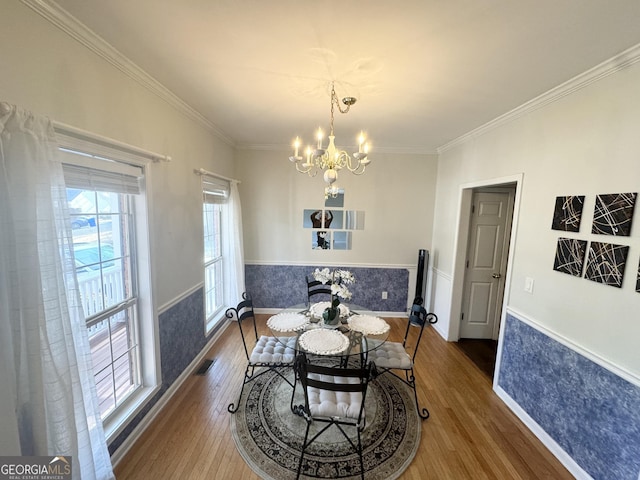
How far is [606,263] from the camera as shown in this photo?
5.28ft

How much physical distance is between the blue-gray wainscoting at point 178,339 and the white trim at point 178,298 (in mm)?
21

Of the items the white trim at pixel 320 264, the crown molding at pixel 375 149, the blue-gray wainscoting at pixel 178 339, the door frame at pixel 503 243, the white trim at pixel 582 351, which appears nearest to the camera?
the white trim at pixel 582 351

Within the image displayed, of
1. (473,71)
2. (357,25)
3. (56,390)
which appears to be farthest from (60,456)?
(473,71)

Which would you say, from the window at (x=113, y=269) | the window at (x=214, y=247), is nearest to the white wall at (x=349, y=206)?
the window at (x=214, y=247)

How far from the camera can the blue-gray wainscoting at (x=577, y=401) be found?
150 centimetres

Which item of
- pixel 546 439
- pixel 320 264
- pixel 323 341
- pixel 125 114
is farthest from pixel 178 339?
pixel 546 439

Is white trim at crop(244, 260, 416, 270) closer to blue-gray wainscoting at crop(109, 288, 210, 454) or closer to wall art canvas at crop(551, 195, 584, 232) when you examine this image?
blue-gray wainscoting at crop(109, 288, 210, 454)

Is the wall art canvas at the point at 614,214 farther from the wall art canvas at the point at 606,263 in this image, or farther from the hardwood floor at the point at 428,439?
the hardwood floor at the point at 428,439

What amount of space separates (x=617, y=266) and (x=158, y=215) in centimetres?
325

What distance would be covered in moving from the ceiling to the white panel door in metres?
1.33

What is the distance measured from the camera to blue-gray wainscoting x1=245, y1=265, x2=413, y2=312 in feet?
13.9

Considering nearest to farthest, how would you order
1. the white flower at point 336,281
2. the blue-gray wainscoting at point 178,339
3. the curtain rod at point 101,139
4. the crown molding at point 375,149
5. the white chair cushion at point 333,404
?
the curtain rod at point 101,139, the white chair cushion at point 333,404, the blue-gray wainscoting at point 178,339, the white flower at point 336,281, the crown molding at point 375,149

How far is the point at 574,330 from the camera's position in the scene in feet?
5.96

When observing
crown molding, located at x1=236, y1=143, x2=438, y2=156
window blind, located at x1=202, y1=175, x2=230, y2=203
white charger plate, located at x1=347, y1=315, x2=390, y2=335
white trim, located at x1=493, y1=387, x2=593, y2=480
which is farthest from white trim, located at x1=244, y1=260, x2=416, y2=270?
white trim, located at x1=493, y1=387, x2=593, y2=480
